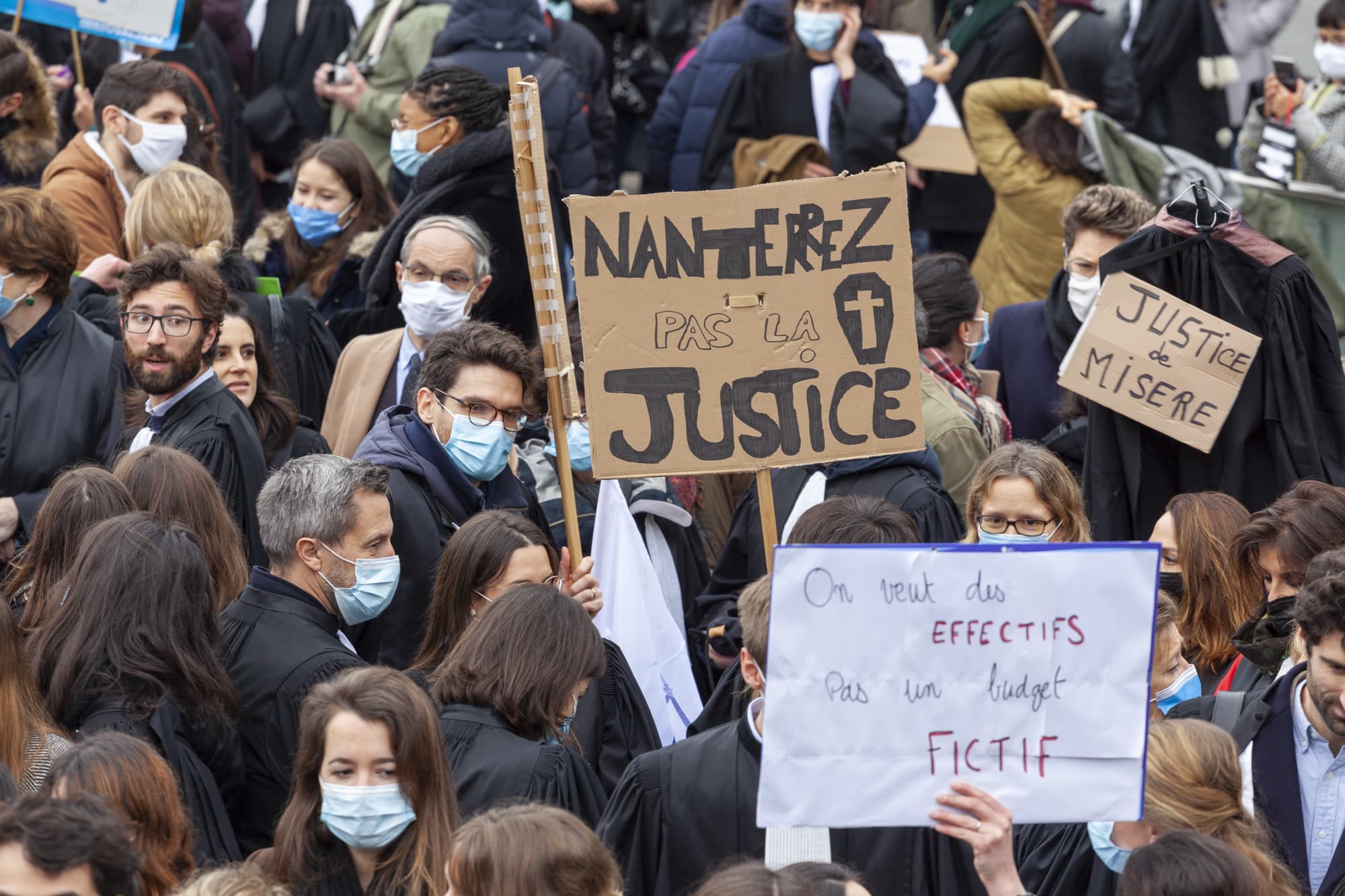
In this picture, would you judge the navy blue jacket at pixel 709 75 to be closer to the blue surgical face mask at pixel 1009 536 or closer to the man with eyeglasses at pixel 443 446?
the man with eyeglasses at pixel 443 446

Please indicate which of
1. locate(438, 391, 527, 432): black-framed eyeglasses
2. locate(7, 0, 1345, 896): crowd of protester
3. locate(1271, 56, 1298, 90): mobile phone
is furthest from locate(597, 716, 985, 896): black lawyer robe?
locate(1271, 56, 1298, 90): mobile phone

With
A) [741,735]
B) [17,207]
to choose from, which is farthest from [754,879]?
[17,207]

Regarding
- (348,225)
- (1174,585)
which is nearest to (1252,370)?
(1174,585)

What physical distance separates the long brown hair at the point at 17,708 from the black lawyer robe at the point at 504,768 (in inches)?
39.9

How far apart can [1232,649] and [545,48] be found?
5.83 meters

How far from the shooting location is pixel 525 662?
15.3ft

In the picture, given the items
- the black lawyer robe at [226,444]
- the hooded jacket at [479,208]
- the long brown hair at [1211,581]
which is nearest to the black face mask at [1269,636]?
the long brown hair at [1211,581]

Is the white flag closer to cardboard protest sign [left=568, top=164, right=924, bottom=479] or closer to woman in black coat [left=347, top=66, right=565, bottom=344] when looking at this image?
cardboard protest sign [left=568, top=164, right=924, bottom=479]

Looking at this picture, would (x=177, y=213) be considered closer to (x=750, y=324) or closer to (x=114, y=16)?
(x=114, y=16)

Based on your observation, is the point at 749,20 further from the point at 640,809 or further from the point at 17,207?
the point at 640,809

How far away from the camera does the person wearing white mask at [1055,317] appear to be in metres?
7.62

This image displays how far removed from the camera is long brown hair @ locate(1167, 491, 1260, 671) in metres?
5.67

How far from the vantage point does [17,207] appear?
6.56 m

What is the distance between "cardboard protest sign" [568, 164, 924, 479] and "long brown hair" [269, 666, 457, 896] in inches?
57.3
